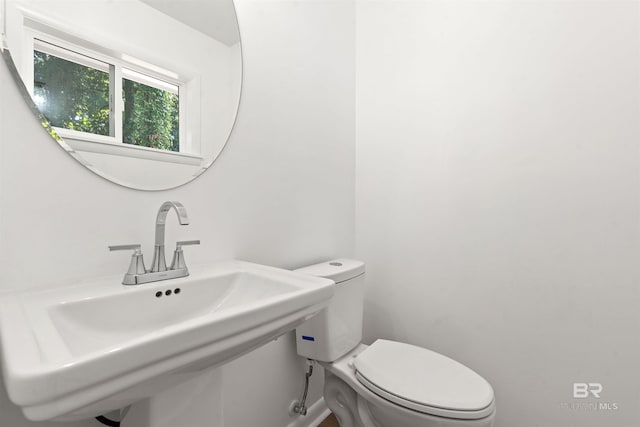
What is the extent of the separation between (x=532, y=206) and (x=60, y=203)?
61.0 inches

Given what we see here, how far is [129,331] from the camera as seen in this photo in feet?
2.10

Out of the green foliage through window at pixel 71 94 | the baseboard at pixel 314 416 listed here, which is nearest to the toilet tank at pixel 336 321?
the baseboard at pixel 314 416

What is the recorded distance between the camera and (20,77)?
2.00 ft

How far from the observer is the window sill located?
679 millimetres

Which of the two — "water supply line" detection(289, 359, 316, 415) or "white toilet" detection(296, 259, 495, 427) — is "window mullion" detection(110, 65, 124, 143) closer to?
"white toilet" detection(296, 259, 495, 427)

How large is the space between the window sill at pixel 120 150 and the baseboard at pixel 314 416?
1.15 m

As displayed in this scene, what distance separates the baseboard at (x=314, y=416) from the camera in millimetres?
1271

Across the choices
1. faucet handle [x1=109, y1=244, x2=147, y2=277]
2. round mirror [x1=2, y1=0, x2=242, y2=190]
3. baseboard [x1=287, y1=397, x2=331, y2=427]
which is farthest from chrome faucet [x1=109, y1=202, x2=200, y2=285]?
baseboard [x1=287, y1=397, x2=331, y2=427]

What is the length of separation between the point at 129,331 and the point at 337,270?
0.73 meters

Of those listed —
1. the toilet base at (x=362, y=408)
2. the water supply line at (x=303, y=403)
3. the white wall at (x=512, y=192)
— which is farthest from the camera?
the water supply line at (x=303, y=403)

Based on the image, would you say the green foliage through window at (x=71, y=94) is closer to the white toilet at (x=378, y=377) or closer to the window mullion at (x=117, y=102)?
the window mullion at (x=117, y=102)

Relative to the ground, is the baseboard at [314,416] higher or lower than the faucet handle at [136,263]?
lower

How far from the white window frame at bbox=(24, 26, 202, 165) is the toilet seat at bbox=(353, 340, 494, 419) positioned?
94cm

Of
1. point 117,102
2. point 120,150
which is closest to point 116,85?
point 117,102
